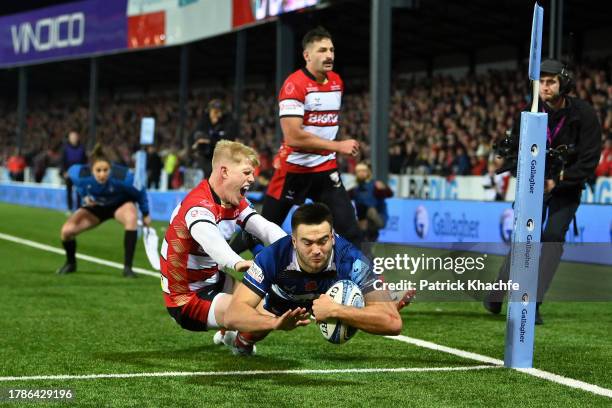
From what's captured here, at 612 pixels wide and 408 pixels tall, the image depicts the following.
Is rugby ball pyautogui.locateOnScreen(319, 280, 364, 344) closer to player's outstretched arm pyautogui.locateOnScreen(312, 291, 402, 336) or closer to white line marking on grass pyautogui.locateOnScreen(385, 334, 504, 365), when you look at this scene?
player's outstretched arm pyautogui.locateOnScreen(312, 291, 402, 336)

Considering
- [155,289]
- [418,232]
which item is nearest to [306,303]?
[155,289]

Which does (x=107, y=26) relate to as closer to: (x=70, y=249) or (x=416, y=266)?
(x=70, y=249)

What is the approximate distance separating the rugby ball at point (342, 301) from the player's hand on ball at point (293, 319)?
0.68ft

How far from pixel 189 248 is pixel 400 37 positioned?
29532 mm

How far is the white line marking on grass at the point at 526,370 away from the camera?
6.56 m

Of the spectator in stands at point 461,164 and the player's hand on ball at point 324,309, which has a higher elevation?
the spectator in stands at point 461,164

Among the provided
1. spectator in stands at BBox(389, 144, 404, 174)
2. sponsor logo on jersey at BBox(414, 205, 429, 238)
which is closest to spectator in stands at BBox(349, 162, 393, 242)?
sponsor logo on jersey at BBox(414, 205, 429, 238)

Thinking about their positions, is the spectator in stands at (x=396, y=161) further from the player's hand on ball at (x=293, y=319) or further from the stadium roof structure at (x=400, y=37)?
the player's hand on ball at (x=293, y=319)

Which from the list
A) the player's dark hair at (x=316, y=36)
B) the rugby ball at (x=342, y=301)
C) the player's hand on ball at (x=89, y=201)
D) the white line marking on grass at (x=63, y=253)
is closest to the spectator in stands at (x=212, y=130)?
the white line marking on grass at (x=63, y=253)

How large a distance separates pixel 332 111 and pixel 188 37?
2721 cm

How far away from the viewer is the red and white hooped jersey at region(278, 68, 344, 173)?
10000mm

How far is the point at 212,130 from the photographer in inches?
624

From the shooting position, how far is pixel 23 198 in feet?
128

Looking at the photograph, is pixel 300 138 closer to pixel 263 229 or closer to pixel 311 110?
pixel 311 110
